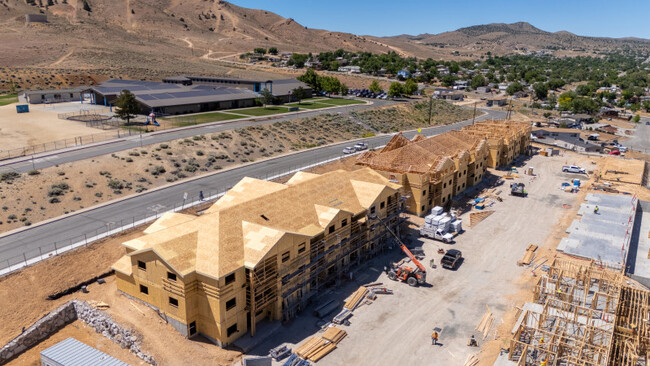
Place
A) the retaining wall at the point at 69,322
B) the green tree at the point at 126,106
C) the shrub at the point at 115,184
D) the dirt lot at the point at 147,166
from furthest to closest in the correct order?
1. the green tree at the point at 126,106
2. the shrub at the point at 115,184
3. the dirt lot at the point at 147,166
4. the retaining wall at the point at 69,322

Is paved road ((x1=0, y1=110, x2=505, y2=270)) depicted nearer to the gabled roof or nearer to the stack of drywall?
the gabled roof

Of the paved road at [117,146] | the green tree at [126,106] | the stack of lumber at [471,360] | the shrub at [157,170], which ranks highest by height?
the green tree at [126,106]

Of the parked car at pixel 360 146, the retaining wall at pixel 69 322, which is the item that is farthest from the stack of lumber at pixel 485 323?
the parked car at pixel 360 146

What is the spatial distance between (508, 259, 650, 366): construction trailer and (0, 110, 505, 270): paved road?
43.7 metres

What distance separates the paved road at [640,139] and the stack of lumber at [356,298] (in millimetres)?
111327

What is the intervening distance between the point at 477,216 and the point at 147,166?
5142 centimetres

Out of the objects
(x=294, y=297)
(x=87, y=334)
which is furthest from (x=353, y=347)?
(x=87, y=334)

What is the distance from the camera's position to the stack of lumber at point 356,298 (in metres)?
40.5

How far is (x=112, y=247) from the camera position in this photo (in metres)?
46.1

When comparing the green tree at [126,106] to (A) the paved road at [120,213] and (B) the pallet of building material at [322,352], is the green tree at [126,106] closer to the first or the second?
(A) the paved road at [120,213]

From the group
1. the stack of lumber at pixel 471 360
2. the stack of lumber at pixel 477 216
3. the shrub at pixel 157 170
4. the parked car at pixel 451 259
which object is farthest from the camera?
the shrub at pixel 157 170

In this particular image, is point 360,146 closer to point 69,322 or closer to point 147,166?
point 147,166

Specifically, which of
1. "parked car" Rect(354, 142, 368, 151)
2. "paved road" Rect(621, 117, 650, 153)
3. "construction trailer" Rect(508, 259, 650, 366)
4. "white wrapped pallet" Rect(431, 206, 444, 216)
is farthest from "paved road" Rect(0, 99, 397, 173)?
"paved road" Rect(621, 117, 650, 153)

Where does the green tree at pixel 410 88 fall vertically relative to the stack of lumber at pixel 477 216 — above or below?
above
